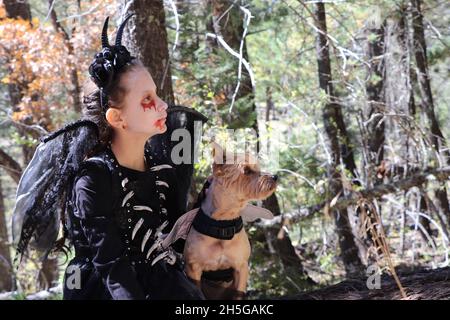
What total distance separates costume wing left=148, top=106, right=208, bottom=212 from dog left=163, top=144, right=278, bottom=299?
1.02 ft

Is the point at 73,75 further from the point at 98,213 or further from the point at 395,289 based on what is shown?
the point at 98,213

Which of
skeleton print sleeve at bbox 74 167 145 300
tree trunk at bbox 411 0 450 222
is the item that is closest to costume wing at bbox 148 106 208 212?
skeleton print sleeve at bbox 74 167 145 300

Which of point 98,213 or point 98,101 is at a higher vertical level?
point 98,101

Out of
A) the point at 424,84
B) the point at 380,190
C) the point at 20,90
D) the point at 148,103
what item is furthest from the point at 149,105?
the point at 20,90

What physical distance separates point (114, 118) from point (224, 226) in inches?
27.0

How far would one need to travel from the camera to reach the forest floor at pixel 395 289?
304cm

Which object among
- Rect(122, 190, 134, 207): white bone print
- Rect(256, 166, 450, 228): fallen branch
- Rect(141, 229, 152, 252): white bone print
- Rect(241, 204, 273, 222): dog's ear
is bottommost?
Rect(256, 166, 450, 228): fallen branch

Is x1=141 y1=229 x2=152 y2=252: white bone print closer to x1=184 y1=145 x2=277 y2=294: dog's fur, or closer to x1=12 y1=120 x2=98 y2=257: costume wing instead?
x1=184 y1=145 x2=277 y2=294: dog's fur

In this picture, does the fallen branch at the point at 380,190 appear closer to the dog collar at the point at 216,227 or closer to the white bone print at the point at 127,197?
the dog collar at the point at 216,227

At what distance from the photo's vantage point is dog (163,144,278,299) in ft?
8.35

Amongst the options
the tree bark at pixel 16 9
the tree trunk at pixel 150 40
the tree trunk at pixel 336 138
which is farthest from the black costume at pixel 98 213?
the tree bark at pixel 16 9

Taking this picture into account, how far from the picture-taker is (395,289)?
3271mm

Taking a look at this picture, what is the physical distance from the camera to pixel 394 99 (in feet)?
29.4

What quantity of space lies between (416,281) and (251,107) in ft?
11.2
